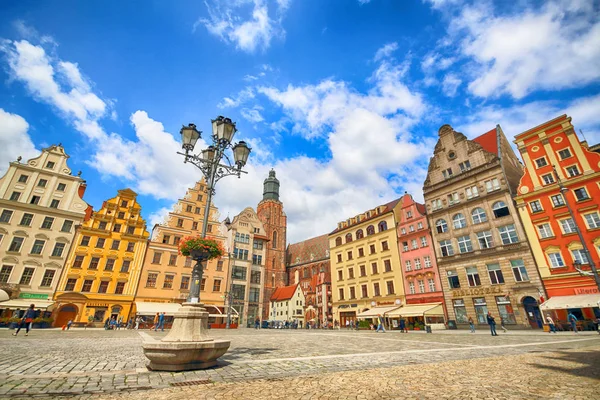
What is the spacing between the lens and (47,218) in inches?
1226

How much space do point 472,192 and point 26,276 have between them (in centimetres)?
4725

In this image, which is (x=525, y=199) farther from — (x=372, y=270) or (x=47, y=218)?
(x=47, y=218)

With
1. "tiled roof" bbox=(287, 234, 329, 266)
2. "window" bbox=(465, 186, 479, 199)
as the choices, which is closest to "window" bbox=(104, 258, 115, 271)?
"window" bbox=(465, 186, 479, 199)

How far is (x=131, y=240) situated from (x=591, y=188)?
153 feet

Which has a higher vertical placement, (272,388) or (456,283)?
(456,283)

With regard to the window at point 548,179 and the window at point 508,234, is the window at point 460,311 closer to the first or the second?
the window at point 508,234

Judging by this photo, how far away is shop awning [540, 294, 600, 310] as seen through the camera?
20.1 m

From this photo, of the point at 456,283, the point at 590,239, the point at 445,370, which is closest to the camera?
the point at 445,370

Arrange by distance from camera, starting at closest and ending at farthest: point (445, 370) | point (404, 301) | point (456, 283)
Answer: point (445, 370) → point (456, 283) → point (404, 301)

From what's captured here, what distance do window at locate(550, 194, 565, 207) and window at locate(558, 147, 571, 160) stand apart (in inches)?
146

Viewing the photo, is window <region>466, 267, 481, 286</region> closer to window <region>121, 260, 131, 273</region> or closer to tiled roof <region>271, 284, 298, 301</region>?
tiled roof <region>271, 284, 298, 301</region>

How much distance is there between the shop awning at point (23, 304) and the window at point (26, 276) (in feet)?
7.18

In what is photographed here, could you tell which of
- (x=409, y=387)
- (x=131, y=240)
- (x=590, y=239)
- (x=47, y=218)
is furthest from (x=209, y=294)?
(x=590, y=239)

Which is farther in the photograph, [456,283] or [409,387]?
[456,283]
